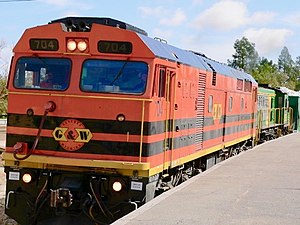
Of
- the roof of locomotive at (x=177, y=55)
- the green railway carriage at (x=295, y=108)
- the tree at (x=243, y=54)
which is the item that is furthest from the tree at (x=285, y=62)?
the roof of locomotive at (x=177, y=55)

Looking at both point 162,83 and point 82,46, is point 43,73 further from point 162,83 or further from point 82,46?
point 162,83

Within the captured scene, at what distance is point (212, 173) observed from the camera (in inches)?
530

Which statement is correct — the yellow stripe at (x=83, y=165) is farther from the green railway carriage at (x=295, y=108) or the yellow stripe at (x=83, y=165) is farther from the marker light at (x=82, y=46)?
the green railway carriage at (x=295, y=108)

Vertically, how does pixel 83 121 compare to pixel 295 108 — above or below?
below

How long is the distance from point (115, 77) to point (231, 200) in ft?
9.51

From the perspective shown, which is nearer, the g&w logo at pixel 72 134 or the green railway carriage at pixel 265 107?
the g&w logo at pixel 72 134

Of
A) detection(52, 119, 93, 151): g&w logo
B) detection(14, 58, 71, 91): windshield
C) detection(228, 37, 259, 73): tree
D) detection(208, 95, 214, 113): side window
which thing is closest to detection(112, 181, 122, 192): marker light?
detection(52, 119, 93, 151): g&w logo

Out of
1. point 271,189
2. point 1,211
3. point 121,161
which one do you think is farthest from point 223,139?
point 121,161

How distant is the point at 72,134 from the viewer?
365 inches

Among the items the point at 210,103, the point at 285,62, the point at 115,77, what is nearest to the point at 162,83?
the point at 115,77

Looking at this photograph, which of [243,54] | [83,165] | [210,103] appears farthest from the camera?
[243,54]

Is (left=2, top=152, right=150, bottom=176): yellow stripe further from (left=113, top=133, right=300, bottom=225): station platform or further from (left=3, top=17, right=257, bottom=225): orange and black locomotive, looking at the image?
(left=113, top=133, right=300, bottom=225): station platform

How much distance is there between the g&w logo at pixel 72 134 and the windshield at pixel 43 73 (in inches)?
24.4

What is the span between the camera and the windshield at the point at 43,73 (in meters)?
9.37
